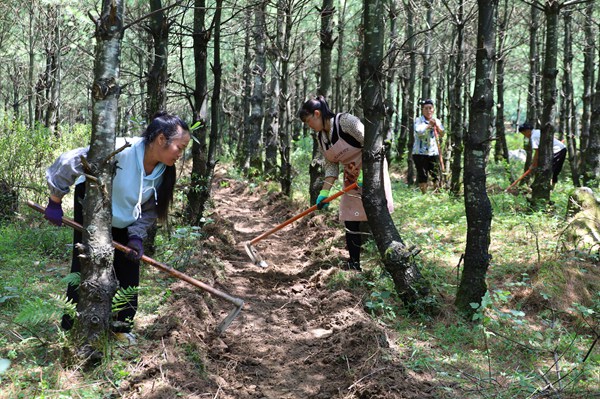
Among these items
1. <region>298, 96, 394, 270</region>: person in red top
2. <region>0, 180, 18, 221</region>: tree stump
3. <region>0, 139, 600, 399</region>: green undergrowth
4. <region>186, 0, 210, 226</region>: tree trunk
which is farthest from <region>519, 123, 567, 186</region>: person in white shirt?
<region>0, 180, 18, 221</region>: tree stump

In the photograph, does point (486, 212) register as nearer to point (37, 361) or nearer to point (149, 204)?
point (149, 204)

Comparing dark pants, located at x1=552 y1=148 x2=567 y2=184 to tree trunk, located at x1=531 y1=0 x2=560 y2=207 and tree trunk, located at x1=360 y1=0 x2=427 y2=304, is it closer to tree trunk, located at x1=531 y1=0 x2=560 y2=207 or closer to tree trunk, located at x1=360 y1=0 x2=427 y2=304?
tree trunk, located at x1=531 y1=0 x2=560 y2=207

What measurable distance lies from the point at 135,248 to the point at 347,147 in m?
3.10

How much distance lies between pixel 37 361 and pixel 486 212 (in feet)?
12.2

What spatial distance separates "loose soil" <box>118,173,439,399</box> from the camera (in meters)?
3.33

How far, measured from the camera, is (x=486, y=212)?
4.49 meters

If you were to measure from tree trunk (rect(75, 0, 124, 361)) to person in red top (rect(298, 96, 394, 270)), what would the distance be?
9.49 feet

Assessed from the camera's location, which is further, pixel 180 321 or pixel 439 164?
pixel 439 164

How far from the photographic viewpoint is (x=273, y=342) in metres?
4.51

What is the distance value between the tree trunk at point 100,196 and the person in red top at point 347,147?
2893 mm

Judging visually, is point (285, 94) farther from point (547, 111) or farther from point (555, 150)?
point (555, 150)

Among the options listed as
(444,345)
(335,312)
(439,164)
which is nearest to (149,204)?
(335,312)

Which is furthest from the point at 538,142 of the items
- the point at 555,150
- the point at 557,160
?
the point at 557,160

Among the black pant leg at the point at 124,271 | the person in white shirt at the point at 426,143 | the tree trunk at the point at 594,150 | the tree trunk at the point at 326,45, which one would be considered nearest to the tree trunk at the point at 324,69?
the tree trunk at the point at 326,45
